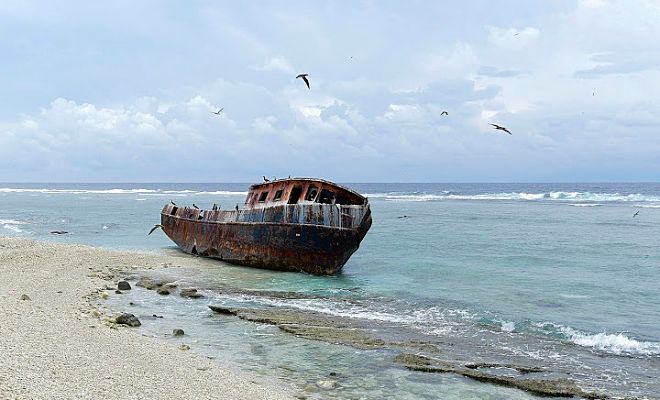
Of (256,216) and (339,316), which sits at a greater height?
(256,216)

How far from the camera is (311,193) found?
1912cm

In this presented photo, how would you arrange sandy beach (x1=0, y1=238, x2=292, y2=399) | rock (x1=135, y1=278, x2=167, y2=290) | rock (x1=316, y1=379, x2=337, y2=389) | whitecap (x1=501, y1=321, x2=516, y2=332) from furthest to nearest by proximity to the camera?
rock (x1=135, y1=278, x2=167, y2=290), whitecap (x1=501, y1=321, x2=516, y2=332), rock (x1=316, y1=379, x2=337, y2=389), sandy beach (x1=0, y1=238, x2=292, y2=399)

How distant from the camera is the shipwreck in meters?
18.2

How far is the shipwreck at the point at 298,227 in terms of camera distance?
1816cm

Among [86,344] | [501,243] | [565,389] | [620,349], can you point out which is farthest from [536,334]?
[501,243]

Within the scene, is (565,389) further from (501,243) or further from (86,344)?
(501,243)

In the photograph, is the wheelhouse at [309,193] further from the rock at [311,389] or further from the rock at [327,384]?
the rock at [311,389]

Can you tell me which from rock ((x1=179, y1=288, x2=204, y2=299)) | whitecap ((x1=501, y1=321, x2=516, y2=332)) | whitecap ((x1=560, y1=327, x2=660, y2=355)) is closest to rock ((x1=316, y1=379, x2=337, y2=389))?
whitecap ((x1=501, y1=321, x2=516, y2=332))

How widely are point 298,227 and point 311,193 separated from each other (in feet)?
4.79

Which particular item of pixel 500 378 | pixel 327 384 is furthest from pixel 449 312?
pixel 327 384

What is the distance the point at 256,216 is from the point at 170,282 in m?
4.02

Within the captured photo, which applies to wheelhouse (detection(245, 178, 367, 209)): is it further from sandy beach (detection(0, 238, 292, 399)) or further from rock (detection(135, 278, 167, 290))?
sandy beach (detection(0, 238, 292, 399))

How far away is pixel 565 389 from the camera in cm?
855

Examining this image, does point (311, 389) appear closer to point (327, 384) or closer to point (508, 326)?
point (327, 384)
